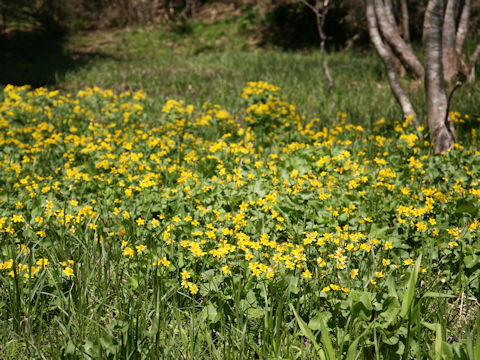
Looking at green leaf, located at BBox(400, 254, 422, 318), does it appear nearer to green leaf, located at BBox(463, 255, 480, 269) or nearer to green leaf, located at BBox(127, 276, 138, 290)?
green leaf, located at BBox(463, 255, 480, 269)

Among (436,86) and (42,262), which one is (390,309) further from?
(436,86)

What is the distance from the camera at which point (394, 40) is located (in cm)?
570

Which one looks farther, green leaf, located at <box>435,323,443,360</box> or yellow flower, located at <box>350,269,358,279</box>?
yellow flower, located at <box>350,269,358,279</box>

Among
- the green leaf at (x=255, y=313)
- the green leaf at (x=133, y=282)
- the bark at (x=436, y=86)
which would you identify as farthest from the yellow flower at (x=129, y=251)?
the bark at (x=436, y=86)

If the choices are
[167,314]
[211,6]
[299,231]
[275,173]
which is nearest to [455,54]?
[275,173]

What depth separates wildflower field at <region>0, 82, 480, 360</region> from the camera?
2.06 metres

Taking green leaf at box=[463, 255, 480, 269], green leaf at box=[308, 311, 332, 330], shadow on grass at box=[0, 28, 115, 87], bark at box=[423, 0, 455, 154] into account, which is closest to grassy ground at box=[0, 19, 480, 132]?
shadow on grass at box=[0, 28, 115, 87]

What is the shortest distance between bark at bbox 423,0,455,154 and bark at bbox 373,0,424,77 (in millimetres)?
1025

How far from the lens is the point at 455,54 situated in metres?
6.79

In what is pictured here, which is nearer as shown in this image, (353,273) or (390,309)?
(390,309)

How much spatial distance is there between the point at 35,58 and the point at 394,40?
1201cm

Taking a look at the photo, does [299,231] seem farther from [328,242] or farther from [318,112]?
[318,112]

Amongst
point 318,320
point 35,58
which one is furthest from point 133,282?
point 35,58

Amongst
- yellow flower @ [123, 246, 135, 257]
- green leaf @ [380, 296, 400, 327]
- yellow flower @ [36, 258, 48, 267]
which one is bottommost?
green leaf @ [380, 296, 400, 327]
